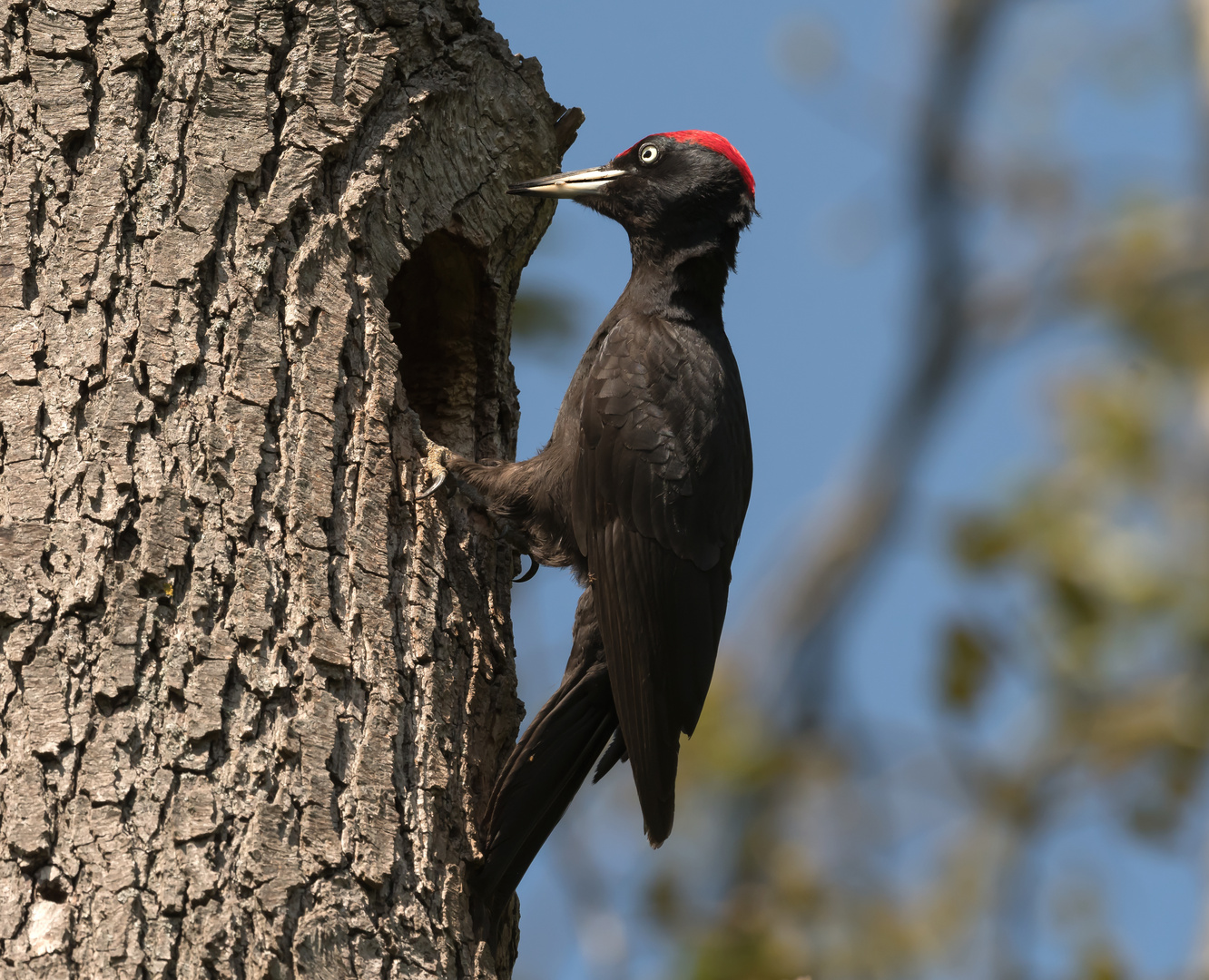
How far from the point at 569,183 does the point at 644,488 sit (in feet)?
3.24

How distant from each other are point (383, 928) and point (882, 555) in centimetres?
297

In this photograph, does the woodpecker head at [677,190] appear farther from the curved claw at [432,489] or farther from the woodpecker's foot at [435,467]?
the curved claw at [432,489]

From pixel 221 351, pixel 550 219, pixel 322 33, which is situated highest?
pixel 550 219

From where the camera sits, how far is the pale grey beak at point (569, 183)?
3.57 meters

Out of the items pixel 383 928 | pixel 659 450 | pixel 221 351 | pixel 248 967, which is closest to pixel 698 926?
pixel 659 450

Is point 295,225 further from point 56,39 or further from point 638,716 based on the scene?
point 638,716

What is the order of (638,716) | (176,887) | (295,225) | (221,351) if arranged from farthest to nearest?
(638,716)
(295,225)
(221,351)
(176,887)

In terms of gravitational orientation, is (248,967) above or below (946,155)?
below

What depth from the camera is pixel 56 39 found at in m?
2.68

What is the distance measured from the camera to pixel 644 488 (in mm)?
3475

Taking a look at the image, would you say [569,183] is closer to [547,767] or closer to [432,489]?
[432,489]

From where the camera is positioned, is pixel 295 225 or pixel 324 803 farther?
pixel 295 225

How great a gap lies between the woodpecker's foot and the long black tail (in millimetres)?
579

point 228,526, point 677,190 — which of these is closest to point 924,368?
point 677,190
